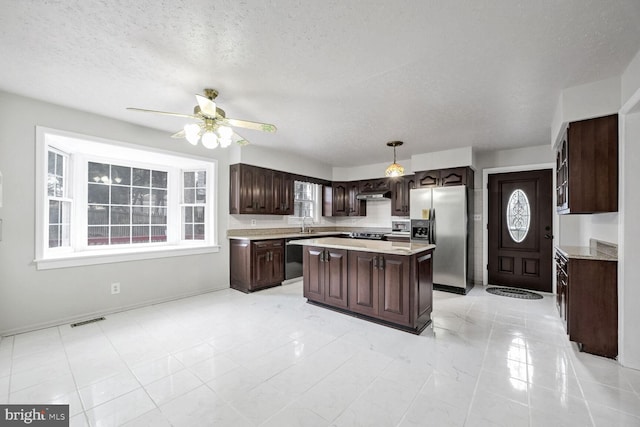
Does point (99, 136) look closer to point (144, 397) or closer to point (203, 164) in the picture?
point (203, 164)

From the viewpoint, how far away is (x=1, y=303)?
274 centimetres

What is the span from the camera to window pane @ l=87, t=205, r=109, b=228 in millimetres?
3641

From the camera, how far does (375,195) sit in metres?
5.95

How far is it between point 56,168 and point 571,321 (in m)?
5.78

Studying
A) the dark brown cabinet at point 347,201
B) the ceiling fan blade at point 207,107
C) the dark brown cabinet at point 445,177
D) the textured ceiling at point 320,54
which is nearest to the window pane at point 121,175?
the textured ceiling at point 320,54

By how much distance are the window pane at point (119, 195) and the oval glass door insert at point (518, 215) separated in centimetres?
624

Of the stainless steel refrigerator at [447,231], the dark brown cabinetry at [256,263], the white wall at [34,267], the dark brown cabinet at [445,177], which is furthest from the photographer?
the dark brown cabinet at [445,177]

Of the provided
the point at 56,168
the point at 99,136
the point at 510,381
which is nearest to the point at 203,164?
the point at 99,136

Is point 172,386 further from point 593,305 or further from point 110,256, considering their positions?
point 593,305

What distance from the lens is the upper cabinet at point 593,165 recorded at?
93.6 inches

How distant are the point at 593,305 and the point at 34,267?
5.50 metres

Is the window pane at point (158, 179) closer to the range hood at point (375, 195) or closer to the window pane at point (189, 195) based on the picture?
the window pane at point (189, 195)

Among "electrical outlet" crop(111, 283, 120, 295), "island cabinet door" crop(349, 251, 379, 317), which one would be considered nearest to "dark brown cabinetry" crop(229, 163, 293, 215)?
"electrical outlet" crop(111, 283, 120, 295)

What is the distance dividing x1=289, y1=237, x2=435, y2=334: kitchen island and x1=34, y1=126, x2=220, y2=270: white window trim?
6.20 feet
